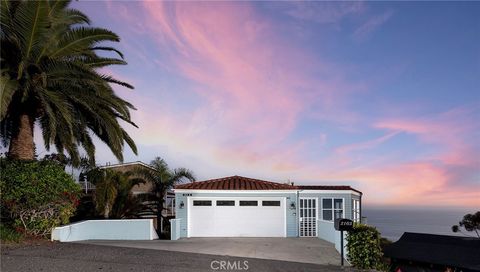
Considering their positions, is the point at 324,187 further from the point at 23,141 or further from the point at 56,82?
the point at 23,141

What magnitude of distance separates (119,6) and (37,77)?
3532 millimetres

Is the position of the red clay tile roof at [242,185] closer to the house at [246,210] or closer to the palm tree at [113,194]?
the house at [246,210]

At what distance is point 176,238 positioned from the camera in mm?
18312

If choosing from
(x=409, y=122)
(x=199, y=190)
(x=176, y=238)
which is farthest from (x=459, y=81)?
(x=176, y=238)

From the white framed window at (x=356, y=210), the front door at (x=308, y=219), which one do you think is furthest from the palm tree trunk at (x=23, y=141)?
the white framed window at (x=356, y=210)

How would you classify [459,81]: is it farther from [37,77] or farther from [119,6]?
[37,77]

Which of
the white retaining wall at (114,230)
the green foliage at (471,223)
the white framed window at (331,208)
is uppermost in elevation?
the white framed window at (331,208)

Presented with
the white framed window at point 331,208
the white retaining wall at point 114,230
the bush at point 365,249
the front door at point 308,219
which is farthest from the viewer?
the white framed window at point 331,208

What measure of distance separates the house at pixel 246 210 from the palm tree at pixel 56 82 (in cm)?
484

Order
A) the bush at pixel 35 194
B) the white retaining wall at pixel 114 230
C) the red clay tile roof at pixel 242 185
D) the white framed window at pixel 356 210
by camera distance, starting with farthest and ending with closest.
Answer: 1. the white framed window at pixel 356 210
2. the red clay tile roof at pixel 242 185
3. the white retaining wall at pixel 114 230
4. the bush at pixel 35 194

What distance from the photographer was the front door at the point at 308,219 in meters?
20.2

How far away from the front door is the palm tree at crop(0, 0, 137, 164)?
8.79 m

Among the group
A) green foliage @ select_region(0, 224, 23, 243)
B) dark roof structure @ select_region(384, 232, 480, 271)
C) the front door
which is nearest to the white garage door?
the front door

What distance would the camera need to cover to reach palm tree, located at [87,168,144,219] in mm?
21469
